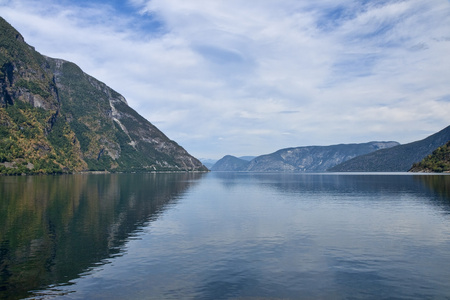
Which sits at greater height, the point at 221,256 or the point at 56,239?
the point at 56,239

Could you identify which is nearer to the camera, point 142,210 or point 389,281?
point 389,281

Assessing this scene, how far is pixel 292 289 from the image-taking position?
29828 mm

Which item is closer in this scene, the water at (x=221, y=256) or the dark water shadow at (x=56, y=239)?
the water at (x=221, y=256)

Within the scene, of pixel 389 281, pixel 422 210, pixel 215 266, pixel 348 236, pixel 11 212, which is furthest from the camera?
pixel 422 210

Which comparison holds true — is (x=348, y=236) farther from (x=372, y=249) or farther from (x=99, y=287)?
(x=99, y=287)

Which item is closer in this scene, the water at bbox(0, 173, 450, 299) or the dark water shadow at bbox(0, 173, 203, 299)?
the water at bbox(0, 173, 450, 299)

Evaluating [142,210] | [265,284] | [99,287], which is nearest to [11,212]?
[142,210]

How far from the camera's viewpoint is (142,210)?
80625 mm

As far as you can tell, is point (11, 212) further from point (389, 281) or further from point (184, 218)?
point (389, 281)

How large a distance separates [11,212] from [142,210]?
85.9 ft

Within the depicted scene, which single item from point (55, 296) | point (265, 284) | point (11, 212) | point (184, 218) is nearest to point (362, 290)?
point (265, 284)

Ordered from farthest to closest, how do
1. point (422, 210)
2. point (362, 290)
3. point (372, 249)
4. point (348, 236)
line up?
point (422, 210) < point (348, 236) < point (372, 249) < point (362, 290)

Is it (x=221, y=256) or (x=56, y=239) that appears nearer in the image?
(x=221, y=256)

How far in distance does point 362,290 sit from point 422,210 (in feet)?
198
